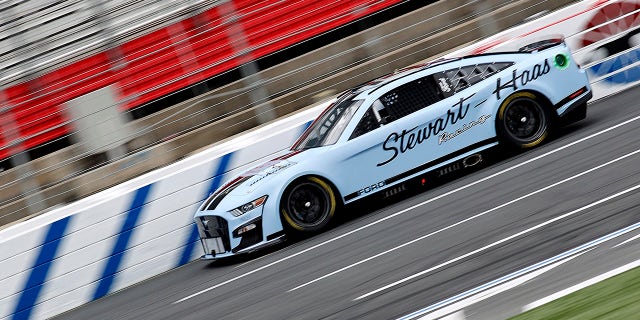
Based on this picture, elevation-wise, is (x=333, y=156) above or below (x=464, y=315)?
above

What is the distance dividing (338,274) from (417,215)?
1.71 m

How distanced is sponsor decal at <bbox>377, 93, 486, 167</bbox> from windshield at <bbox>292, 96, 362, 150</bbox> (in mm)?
538

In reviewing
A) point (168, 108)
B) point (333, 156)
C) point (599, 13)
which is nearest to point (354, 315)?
point (333, 156)

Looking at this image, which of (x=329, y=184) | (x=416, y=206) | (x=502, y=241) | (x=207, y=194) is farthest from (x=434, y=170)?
(x=502, y=241)

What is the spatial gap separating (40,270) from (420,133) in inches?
177

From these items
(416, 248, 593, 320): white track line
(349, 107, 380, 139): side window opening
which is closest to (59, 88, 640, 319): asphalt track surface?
(416, 248, 593, 320): white track line

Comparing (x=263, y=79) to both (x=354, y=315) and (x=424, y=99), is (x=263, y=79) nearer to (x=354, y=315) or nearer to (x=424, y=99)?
(x=424, y=99)

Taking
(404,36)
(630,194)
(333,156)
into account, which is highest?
(404,36)

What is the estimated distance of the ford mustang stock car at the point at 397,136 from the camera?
10.2 meters

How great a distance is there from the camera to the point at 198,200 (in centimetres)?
1160

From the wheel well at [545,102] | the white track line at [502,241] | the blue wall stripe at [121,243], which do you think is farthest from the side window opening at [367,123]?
the white track line at [502,241]

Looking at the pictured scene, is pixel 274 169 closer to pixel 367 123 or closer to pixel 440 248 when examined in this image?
pixel 367 123

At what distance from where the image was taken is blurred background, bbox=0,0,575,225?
11742 millimetres

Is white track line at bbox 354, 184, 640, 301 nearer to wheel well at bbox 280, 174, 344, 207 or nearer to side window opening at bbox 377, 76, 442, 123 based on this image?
wheel well at bbox 280, 174, 344, 207
